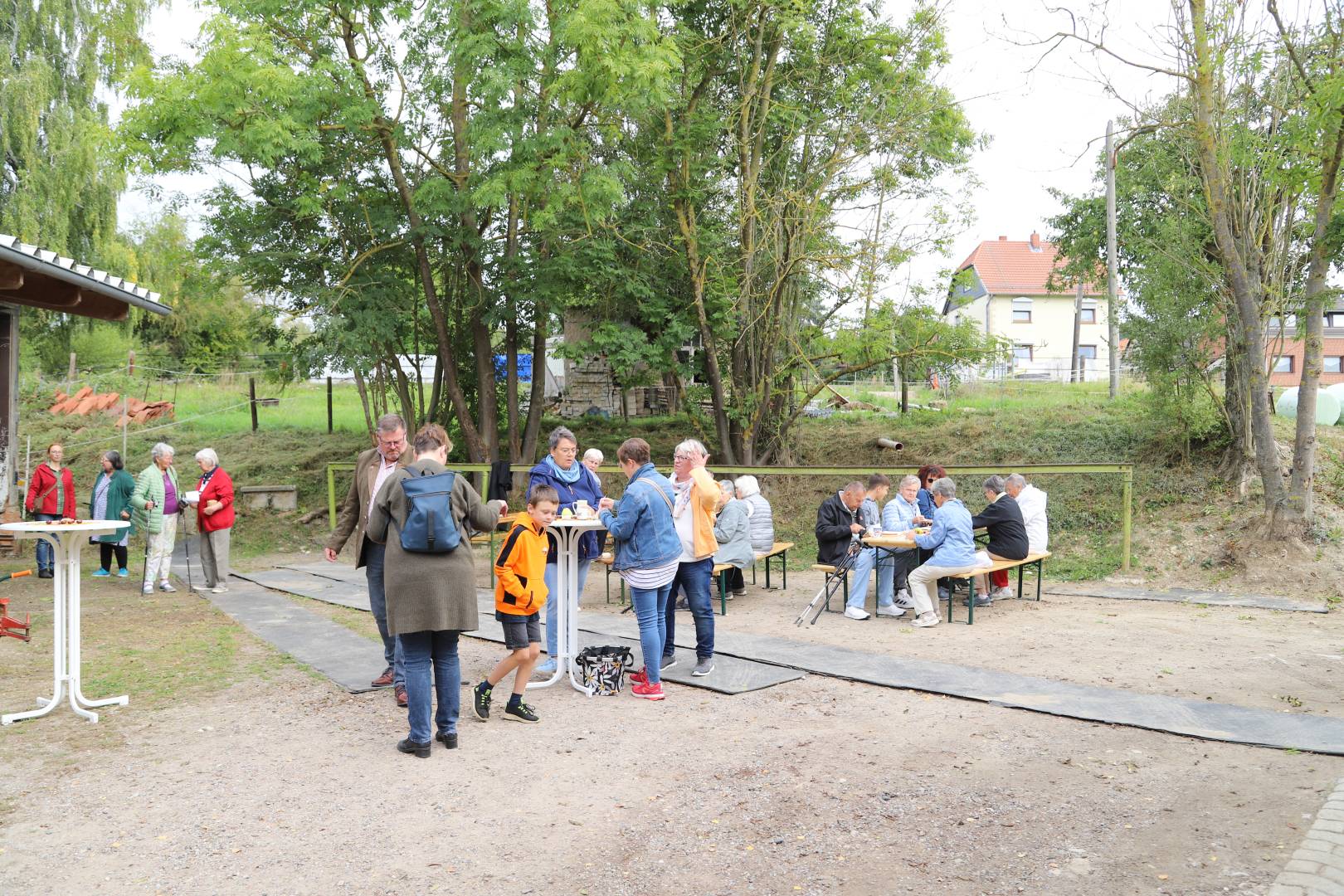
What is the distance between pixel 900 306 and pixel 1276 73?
5.18m

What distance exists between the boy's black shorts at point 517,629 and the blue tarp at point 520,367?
36.7 feet

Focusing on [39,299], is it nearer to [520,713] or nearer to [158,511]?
[158,511]

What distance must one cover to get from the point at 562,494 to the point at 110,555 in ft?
25.6

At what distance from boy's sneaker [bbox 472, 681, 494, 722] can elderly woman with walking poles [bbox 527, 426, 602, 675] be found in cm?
95

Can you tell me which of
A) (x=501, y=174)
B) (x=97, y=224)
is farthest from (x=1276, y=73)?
(x=97, y=224)

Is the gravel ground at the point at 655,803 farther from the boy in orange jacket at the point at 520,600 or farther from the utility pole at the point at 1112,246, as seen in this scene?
the utility pole at the point at 1112,246

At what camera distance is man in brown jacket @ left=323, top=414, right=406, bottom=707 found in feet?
20.3

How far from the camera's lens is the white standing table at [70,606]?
5820 mm

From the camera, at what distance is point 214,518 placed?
35.5 feet

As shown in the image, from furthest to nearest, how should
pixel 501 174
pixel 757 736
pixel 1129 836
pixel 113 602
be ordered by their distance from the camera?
pixel 501 174
pixel 113 602
pixel 757 736
pixel 1129 836

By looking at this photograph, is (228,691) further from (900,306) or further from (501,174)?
(900,306)

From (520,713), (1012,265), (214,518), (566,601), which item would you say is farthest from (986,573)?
(1012,265)

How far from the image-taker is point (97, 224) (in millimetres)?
20547

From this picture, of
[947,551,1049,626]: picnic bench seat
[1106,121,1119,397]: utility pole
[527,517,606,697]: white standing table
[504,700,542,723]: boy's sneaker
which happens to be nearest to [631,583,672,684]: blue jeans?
[527,517,606,697]: white standing table
